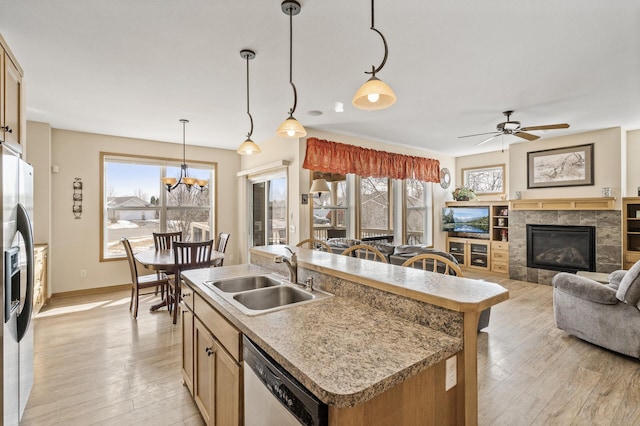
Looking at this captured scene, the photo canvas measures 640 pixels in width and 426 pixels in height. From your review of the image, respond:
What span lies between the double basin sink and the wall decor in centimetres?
417

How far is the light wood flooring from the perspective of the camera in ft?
6.88

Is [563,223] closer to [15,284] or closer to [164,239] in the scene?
[164,239]

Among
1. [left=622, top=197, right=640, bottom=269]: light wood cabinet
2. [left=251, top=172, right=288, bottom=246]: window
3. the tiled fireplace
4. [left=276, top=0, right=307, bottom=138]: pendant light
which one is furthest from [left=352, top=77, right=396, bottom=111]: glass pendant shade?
[left=622, top=197, right=640, bottom=269]: light wood cabinet

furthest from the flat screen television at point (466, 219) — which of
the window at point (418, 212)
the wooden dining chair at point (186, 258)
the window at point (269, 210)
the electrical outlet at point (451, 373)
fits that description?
the electrical outlet at point (451, 373)

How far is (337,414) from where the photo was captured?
88cm

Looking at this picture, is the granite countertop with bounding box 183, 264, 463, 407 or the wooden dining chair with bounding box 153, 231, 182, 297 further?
the wooden dining chair with bounding box 153, 231, 182, 297

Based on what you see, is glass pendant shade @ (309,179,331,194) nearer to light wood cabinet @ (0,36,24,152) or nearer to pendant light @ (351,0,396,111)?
pendant light @ (351,0,396,111)

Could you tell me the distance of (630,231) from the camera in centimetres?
505

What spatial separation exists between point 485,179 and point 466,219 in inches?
43.5

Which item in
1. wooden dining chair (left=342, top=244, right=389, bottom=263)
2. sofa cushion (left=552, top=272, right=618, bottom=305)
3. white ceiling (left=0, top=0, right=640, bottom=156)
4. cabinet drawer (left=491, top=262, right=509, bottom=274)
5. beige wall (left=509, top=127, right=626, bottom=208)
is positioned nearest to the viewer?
white ceiling (left=0, top=0, right=640, bottom=156)

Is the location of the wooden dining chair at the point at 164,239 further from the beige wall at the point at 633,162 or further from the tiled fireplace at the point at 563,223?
the beige wall at the point at 633,162

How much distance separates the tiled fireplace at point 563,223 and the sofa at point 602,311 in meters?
2.10

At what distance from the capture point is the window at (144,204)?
5242 mm

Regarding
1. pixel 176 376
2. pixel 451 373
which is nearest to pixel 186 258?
pixel 176 376
